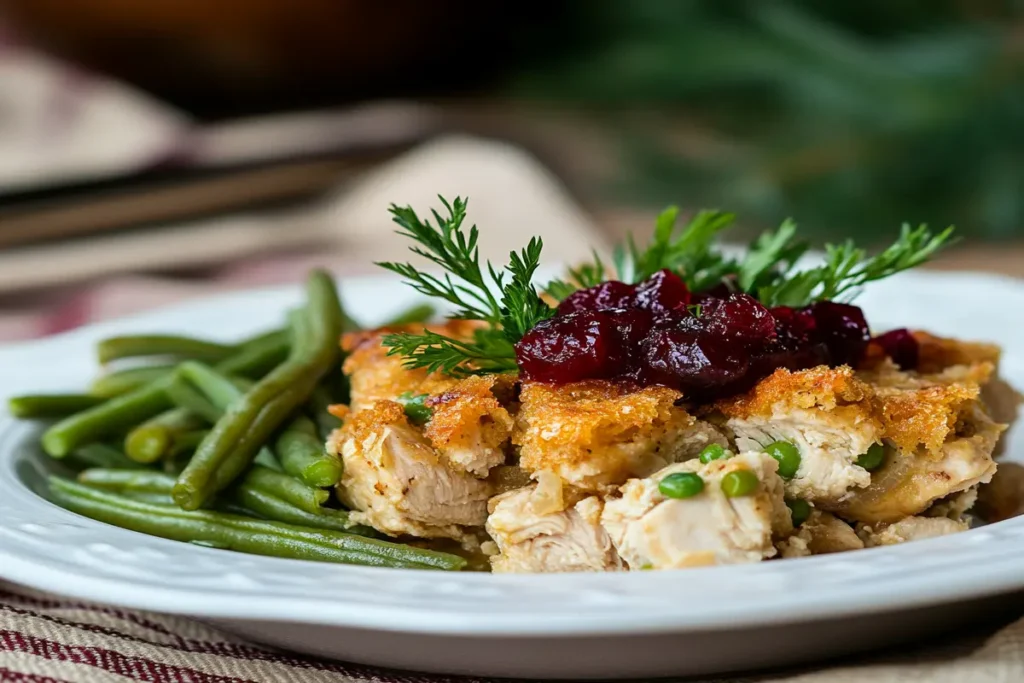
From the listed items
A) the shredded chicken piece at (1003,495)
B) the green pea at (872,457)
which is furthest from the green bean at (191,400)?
the shredded chicken piece at (1003,495)

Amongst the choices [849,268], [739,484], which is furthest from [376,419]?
[849,268]

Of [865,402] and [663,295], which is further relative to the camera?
[663,295]

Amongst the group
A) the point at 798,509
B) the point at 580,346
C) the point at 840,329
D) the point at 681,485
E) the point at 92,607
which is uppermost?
the point at 580,346

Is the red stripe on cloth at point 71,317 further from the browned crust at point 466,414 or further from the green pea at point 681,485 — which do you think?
the green pea at point 681,485

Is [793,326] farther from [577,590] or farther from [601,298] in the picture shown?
[577,590]

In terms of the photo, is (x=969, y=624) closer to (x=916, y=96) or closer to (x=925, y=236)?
(x=925, y=236)

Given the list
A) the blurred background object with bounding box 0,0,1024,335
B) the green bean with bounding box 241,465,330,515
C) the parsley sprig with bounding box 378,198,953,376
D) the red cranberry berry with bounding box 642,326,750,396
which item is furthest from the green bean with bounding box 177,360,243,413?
the blurred background object with bounding box 0,0,1024,335

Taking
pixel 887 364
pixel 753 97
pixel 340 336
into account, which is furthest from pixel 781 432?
pixel 753 97
